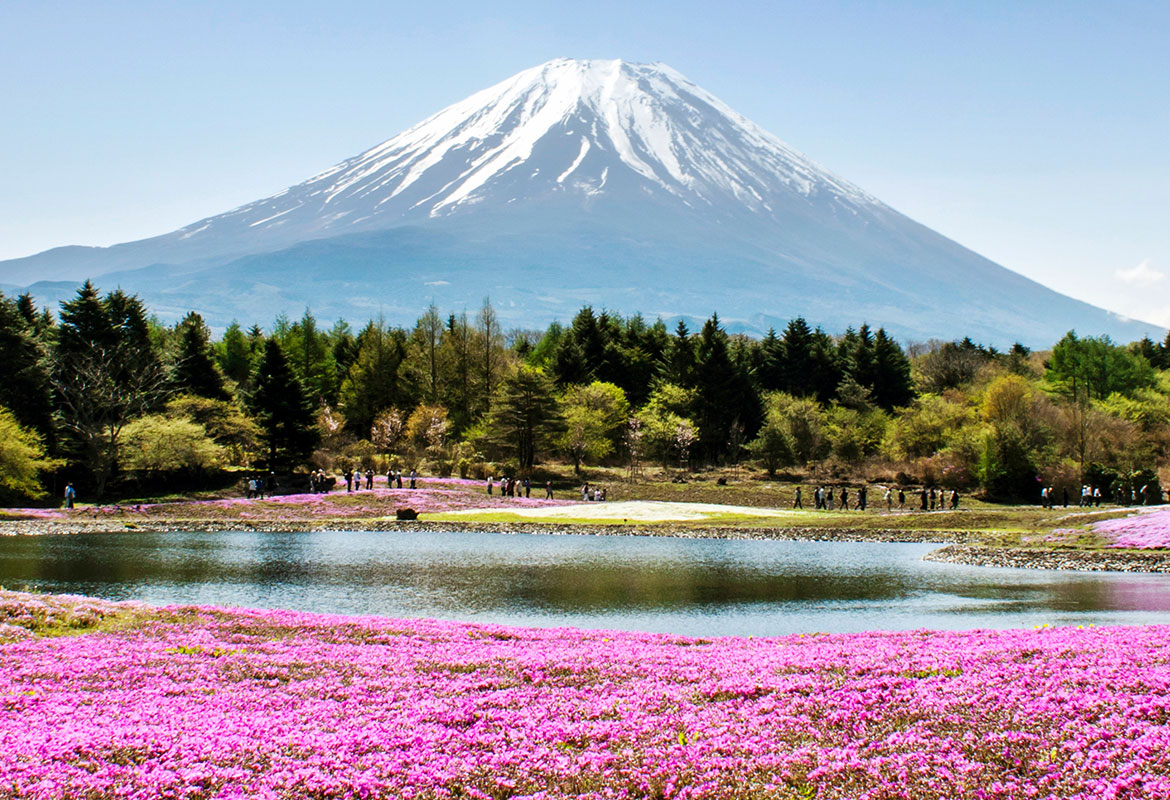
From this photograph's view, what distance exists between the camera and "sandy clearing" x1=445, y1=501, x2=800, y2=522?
56500 millimetres

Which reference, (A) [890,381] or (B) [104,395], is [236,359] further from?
(A) [890,381]

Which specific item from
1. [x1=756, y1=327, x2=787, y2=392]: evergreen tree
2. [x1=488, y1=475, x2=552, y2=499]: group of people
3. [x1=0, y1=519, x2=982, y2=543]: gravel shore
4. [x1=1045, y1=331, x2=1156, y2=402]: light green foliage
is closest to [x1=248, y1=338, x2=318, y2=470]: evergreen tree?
[x1=488, y1=475, x2=552, y2=499]: group of people

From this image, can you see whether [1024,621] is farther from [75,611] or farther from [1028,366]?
[1028,366]

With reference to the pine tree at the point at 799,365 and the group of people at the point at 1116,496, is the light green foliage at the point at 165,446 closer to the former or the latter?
the group of people at the point at 1116,496

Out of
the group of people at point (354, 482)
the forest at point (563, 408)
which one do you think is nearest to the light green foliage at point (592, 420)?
the forest at point (563, 408)

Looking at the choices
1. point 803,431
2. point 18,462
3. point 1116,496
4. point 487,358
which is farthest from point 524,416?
point 1116,496

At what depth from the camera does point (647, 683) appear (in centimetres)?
1530

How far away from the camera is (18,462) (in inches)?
2068

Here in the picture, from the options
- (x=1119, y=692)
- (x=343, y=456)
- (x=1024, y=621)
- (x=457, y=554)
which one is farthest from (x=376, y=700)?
(x=343, y=456)

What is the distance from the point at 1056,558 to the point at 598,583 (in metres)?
20.5

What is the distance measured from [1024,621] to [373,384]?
8223 cm

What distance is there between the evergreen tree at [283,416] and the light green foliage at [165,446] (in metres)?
6.05

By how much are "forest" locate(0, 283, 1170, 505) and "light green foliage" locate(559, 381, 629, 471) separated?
266 millimetres

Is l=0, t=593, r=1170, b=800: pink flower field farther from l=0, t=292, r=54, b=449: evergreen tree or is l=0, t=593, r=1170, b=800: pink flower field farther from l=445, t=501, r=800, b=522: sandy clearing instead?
l=0, t=292, r=54, b=449: evergreen tree
